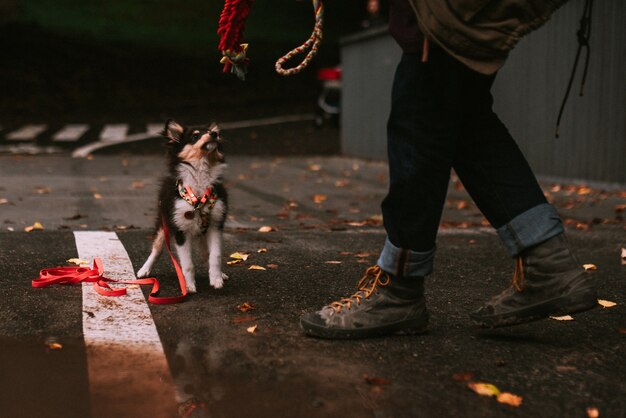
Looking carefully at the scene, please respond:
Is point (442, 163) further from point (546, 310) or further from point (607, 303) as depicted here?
point (607, 303)

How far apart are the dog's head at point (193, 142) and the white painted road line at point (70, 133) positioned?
14.2 metres

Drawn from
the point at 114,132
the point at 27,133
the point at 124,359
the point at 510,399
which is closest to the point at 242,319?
the point at 124,359

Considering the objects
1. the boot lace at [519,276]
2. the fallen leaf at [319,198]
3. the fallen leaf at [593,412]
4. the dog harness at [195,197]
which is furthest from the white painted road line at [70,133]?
the fallen leaf at [593,412]

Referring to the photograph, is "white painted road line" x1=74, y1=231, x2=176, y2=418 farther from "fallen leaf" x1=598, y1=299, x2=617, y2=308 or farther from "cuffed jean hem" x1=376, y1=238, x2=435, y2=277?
"fallen leaf" x1=598, y1=299, x2=617, y2=308

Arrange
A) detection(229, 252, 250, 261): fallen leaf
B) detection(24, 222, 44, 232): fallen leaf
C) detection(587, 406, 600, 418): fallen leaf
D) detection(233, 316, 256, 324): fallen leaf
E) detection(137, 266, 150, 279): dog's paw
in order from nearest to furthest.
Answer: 1. detection(587, 406, 600, 418): fallen leaf
2. detection(233, 316, 256, 324): fallen leaf
3. detection(137, 266, 150, 279): dog's paw
4. detection(229, 252, 250, 261): fallen leaf
5. detection(24, 222, 44, 232): fallen leaf

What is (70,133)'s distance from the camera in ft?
65.3

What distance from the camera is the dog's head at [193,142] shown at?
15.3 ft

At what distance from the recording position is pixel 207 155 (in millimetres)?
4664

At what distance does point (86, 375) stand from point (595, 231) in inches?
200

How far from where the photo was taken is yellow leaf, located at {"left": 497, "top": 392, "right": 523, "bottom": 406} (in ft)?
9.63

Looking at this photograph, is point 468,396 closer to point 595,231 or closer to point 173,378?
point 173,378

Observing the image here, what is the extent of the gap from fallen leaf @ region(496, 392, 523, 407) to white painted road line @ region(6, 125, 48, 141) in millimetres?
16694

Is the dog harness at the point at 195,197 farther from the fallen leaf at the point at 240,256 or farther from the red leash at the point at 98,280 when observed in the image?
the fallen leaf at the point at 240,256

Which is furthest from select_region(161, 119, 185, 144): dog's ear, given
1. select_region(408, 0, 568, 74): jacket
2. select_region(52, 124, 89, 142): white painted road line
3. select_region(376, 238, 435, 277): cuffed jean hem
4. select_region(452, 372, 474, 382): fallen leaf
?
select_region(52, 124, 89, 142): white painted road line
